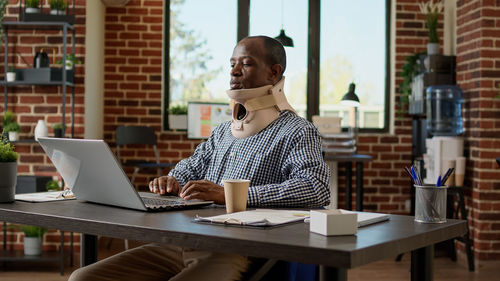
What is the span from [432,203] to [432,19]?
399 cm

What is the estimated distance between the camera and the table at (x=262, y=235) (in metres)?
1.16

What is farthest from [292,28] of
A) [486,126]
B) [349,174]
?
[486,126]

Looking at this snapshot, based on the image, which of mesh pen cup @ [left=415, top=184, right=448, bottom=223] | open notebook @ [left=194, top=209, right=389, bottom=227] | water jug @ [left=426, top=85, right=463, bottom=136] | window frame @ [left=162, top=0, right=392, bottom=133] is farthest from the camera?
window frame @ [left=162, top=0, right=392, bottom=133]

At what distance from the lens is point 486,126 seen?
14.0 ft

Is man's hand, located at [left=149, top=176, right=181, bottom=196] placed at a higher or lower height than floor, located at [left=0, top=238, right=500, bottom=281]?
higher

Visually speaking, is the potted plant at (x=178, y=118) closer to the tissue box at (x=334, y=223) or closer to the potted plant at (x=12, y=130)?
the potted plant at (x=12, y=130)

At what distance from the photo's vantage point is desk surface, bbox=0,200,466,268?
1154 millimetres

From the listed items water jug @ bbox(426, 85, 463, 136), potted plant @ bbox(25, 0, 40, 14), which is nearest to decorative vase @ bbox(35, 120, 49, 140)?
potted plant @ bbox(25, 0, 40, 14)

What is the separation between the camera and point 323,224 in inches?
50.2

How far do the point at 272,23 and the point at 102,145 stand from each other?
426 cm

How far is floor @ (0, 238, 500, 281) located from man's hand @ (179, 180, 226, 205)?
2.36 m

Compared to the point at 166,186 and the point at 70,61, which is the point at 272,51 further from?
the point at 70,61

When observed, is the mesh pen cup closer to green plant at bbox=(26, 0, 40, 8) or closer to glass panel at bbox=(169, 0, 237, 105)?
green plant at bbox=(26, 0, 40, 8)

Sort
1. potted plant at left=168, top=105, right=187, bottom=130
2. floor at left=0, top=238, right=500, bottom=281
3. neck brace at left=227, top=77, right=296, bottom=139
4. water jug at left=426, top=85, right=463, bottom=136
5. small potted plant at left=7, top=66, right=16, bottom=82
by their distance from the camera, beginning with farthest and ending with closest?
potted plant at left=168, top=105, right=187, bottom=130
water jug at left=426, top=85, right=463, bottom=136
small potted plant at left=7, top=66, right=16, bottom=82
floor at left=0, top=238, right=500, bottom=281
neck brace at left=227, top=77, right=296, bottom=139
